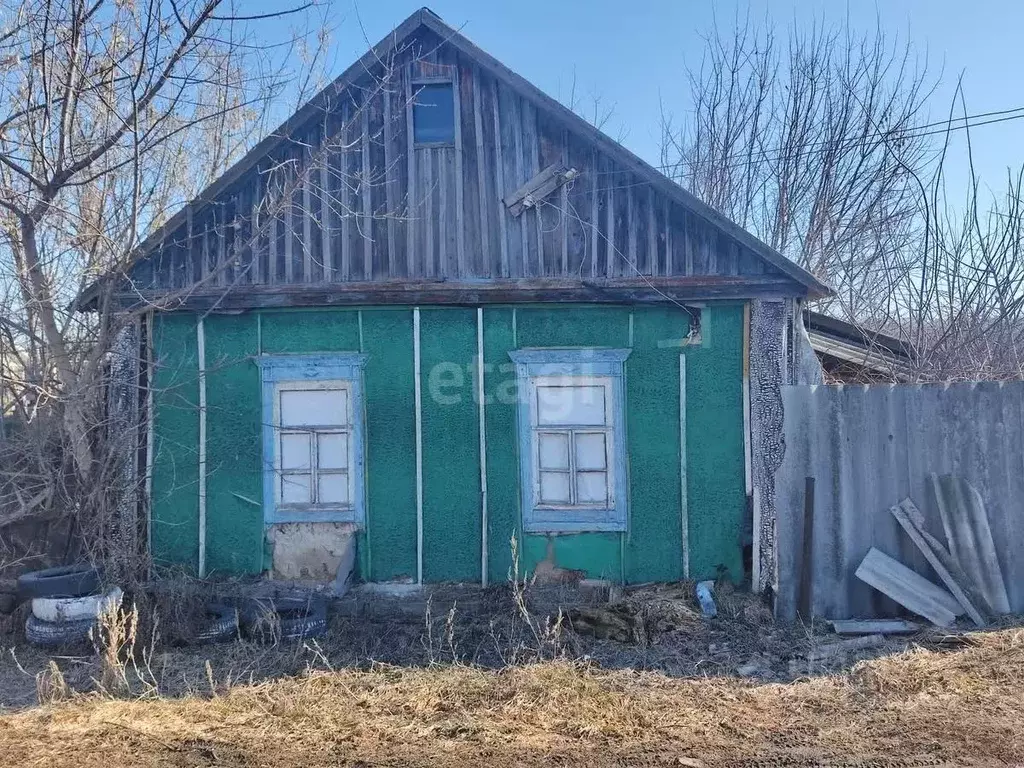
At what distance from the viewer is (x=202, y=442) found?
23.1 ft

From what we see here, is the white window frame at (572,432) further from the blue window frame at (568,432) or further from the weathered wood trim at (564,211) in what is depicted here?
the weathered wood trim at (564,211)

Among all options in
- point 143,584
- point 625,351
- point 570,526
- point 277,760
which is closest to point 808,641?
point 570,526

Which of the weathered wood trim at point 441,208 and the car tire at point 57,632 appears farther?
the weathered wood trim at point 441,208

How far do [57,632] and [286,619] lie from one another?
164 cm

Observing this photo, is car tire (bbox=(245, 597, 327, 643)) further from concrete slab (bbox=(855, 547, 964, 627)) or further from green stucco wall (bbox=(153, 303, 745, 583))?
concrete slab (bbox=(855, 547, 964, 627))

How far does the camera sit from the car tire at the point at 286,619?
573 cm

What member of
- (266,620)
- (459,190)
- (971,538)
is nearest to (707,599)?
(971,538)

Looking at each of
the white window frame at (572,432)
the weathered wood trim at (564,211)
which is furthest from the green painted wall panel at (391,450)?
A: the weathered wood trim at (564,211)

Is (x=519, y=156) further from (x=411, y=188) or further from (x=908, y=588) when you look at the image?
(x=908, y=588)


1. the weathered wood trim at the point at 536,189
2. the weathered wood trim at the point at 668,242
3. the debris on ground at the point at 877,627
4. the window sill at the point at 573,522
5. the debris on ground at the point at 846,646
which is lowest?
the debris on ground at the point at 846,646

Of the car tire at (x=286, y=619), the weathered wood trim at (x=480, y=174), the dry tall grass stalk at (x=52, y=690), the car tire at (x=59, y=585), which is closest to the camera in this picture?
the dry tall grass stalk at (x=52, y=690)

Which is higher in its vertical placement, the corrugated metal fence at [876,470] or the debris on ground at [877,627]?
the corrugated metal fence at [876,470]

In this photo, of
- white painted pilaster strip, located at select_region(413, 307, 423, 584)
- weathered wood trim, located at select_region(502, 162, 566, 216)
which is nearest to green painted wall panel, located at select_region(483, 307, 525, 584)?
white painted pilaster strip, located at select_region(413, 307, 423, 584)

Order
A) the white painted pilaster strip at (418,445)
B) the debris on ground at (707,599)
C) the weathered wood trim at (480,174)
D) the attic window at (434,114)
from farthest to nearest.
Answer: the attic window at (434,114) < the weathered wood trim at (480,174) < the white painted pilaster strip at (418,445) < the debris on ground at (707,599)
